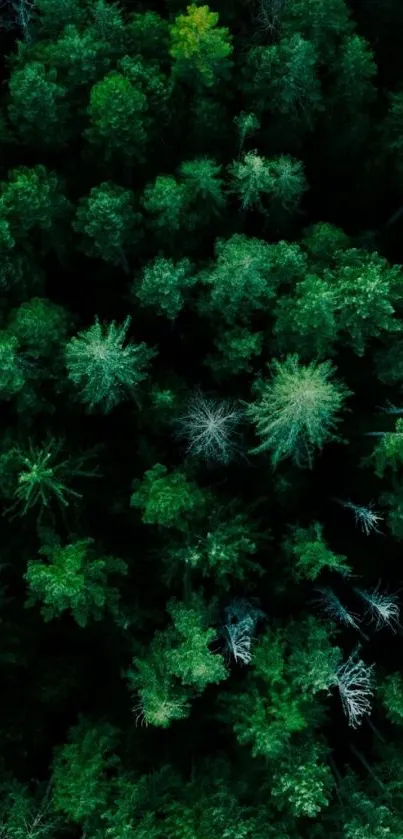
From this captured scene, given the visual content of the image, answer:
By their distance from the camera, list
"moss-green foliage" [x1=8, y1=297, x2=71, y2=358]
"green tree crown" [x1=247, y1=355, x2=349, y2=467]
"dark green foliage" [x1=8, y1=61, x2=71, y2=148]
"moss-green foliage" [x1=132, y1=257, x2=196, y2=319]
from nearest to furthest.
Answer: "green tree crown" [x1=247, y1=355, x2=349, y2=467] < "dark green foliage" [x1=8, y1=61, x2=71, y2=148] < "moss-green foliage" [x1=8, y1=297, x2=71, y2=358] < "moss-green foliage" [x1=132, y1=257, x2=196, y2=319]

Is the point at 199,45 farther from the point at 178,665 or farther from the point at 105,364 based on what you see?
the point at 178,665

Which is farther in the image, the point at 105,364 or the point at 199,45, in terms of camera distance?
the point at 199,45

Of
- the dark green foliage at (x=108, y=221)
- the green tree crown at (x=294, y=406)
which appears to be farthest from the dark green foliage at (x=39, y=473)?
the dark green foliage at (x=108, y=221)

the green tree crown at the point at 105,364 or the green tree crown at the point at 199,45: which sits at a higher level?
the green tree crown at the point at 199,45

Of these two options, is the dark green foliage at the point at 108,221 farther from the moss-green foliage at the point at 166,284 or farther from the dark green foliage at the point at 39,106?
→ the dark green foliage at the point at 39,106

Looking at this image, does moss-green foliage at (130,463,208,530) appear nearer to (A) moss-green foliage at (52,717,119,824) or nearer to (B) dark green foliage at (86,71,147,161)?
(A) moss-green foliage at (52,717,119,824)

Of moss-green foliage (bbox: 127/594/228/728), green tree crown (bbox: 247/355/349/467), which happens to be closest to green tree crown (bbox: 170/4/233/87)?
green tree crown (bbox: 247/355/349/467)

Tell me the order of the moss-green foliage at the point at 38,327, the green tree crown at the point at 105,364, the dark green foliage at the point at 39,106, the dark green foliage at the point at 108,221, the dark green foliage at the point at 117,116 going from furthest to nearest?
1. the dark green foliage at the point at 108,221
2. the moss-green foliage at the point at 38,327
3. the dark green foliage at the point at 39,106
4. the dark green foliage at the point at 117,116
5. the green tree crown at the point at 105,364

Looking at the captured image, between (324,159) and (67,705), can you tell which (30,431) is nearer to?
(67,705)

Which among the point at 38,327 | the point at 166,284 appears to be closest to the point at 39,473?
the point at 38,327
